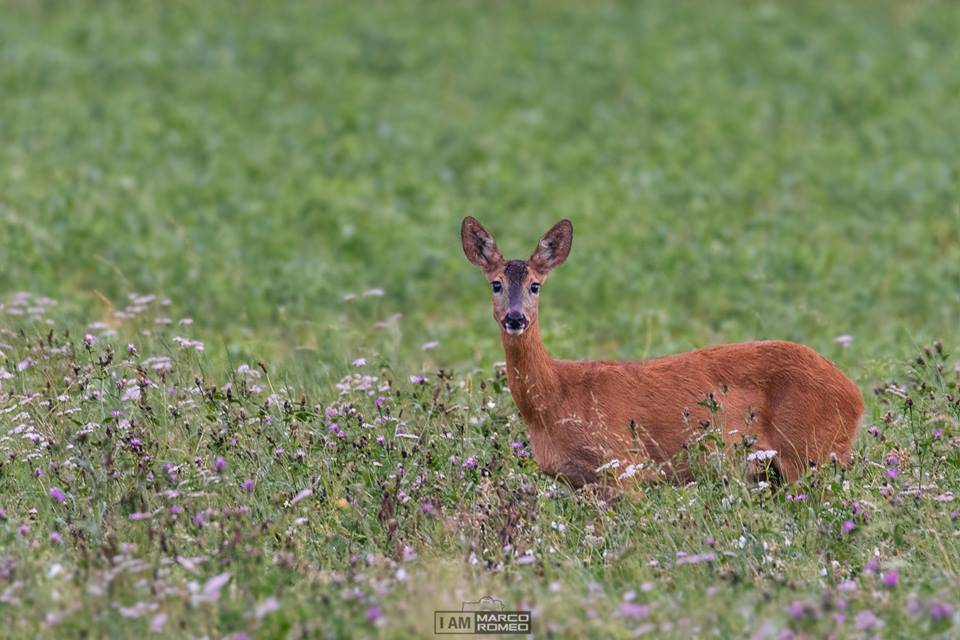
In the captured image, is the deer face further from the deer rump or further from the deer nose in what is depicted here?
the deer rump

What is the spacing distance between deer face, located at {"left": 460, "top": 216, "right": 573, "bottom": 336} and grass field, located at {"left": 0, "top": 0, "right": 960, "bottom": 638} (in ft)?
1.90

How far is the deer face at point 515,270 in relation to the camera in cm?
693

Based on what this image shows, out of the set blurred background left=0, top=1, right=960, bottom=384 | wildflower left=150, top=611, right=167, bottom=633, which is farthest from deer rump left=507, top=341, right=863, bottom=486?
wildflower left=150, top=611, right=167, bottom=633

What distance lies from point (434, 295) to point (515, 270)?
5.77 m

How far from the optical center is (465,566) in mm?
5773

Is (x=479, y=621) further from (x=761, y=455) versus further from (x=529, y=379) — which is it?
(x=529, y=379)

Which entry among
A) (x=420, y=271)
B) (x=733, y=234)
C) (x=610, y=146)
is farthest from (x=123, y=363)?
(x=610, y=146)

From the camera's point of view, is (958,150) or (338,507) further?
(958,150)

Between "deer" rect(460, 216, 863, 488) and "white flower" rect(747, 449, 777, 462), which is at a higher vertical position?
"deer" rect(460, 216, 863, 488)

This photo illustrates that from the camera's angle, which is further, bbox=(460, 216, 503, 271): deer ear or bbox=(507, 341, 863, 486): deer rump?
bbox=(460, 216, 503, 271): deer ear

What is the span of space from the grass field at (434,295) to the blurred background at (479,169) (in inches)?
2.2

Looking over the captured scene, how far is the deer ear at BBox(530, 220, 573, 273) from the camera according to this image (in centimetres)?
727

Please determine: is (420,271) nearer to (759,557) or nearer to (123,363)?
(123,363)

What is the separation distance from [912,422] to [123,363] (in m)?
3.56
